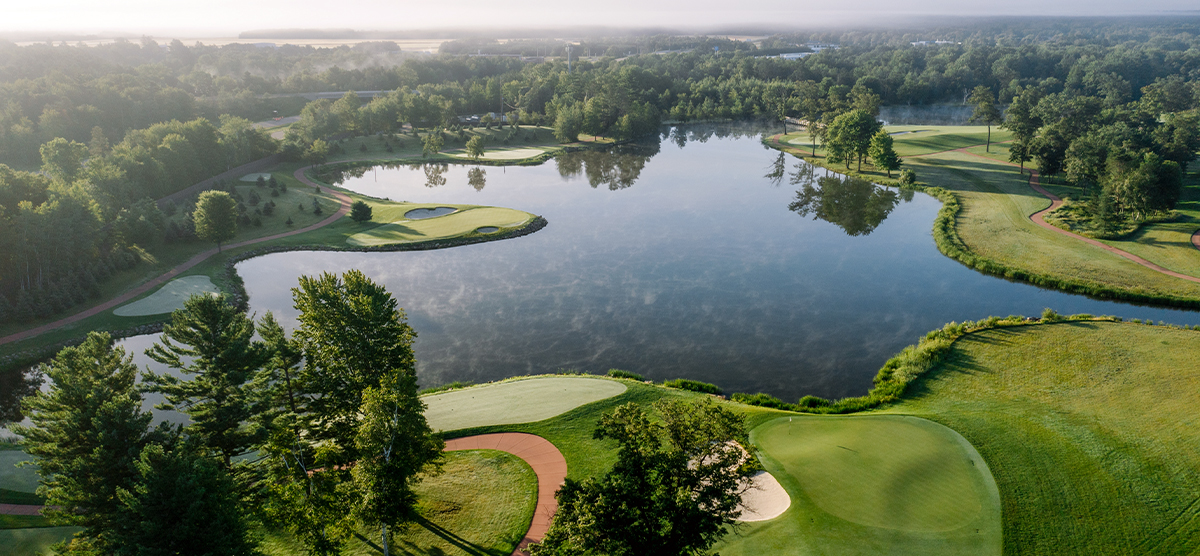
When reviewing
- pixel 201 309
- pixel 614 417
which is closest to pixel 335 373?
pixel 201 309

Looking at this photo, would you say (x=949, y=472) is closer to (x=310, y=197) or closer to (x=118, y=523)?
(x=118, y=523)

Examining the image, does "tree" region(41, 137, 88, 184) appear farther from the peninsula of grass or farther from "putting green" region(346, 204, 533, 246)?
the peninsula of grass

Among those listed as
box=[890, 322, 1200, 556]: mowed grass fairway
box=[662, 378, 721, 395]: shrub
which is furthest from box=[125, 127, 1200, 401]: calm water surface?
box=[890, 322, 1200, 556]: mowed grass fairway

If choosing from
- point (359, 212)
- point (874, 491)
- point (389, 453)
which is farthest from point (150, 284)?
point (874, 491)

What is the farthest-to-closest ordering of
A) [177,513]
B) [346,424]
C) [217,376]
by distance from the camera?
[346,424] < [217,376] < [177,513]

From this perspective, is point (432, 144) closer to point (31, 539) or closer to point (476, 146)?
point (476, 146)

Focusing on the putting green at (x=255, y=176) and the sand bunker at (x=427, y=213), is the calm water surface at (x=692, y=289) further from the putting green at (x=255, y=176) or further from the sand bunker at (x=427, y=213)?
the putting green at (x=255, y=176)
